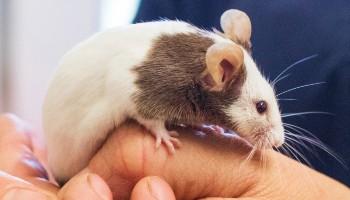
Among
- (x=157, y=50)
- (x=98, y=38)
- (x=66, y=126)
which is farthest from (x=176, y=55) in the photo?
(x=66, y=126)

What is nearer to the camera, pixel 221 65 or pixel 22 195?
pixel 22 195

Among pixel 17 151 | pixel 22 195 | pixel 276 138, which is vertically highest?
pixel 276 138

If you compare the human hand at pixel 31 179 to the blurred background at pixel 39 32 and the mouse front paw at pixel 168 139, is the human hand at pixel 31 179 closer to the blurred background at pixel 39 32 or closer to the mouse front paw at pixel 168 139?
the mouse front paw at pixel 168 139

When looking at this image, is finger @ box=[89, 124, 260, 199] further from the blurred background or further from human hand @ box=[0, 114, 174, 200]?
the blurred background

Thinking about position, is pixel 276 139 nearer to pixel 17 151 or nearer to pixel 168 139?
pixel 168 139

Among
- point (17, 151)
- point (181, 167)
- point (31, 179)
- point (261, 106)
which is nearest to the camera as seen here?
point (181, 167)

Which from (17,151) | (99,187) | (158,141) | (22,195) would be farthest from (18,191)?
(17,151)

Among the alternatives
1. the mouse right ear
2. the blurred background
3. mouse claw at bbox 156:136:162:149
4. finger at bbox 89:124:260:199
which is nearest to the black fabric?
the mouse right ear
